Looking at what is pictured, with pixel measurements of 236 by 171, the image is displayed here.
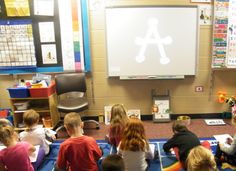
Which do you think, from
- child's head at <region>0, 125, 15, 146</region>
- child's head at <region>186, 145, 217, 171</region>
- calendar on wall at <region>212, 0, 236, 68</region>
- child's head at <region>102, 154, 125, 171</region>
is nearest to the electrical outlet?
calendar on wall at <region>212, 0, 236, 68</region>

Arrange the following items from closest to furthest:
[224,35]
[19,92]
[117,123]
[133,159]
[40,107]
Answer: [133,159] < [117,123] < [19,92] < [224,35] < [40,107]

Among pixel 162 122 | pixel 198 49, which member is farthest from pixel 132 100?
pixel 198 49

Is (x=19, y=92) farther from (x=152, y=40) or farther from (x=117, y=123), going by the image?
(x=152, y=40)

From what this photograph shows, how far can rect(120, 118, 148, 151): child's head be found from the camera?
1995 millimetres

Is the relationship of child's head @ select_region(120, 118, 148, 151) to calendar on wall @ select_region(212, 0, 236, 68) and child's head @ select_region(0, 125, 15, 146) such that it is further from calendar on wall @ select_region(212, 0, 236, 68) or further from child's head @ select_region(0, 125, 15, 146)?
calendar on wall @ select_region(212, 0, 236, 68)

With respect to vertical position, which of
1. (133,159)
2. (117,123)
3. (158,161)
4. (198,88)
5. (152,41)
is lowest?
(158,161)

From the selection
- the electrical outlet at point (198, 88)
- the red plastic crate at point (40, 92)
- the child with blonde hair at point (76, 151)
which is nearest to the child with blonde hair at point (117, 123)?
the child with blonde hair at point (76, 151)

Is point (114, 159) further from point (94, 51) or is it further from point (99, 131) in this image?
point (94, 51)

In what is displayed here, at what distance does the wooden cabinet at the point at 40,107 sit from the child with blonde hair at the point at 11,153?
57.4 inches

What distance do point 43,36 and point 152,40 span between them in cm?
167

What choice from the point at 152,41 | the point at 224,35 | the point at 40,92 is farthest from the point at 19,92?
the point at 224,35

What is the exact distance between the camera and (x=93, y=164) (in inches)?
79.0

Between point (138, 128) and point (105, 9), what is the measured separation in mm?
2105

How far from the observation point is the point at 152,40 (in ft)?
11.7
